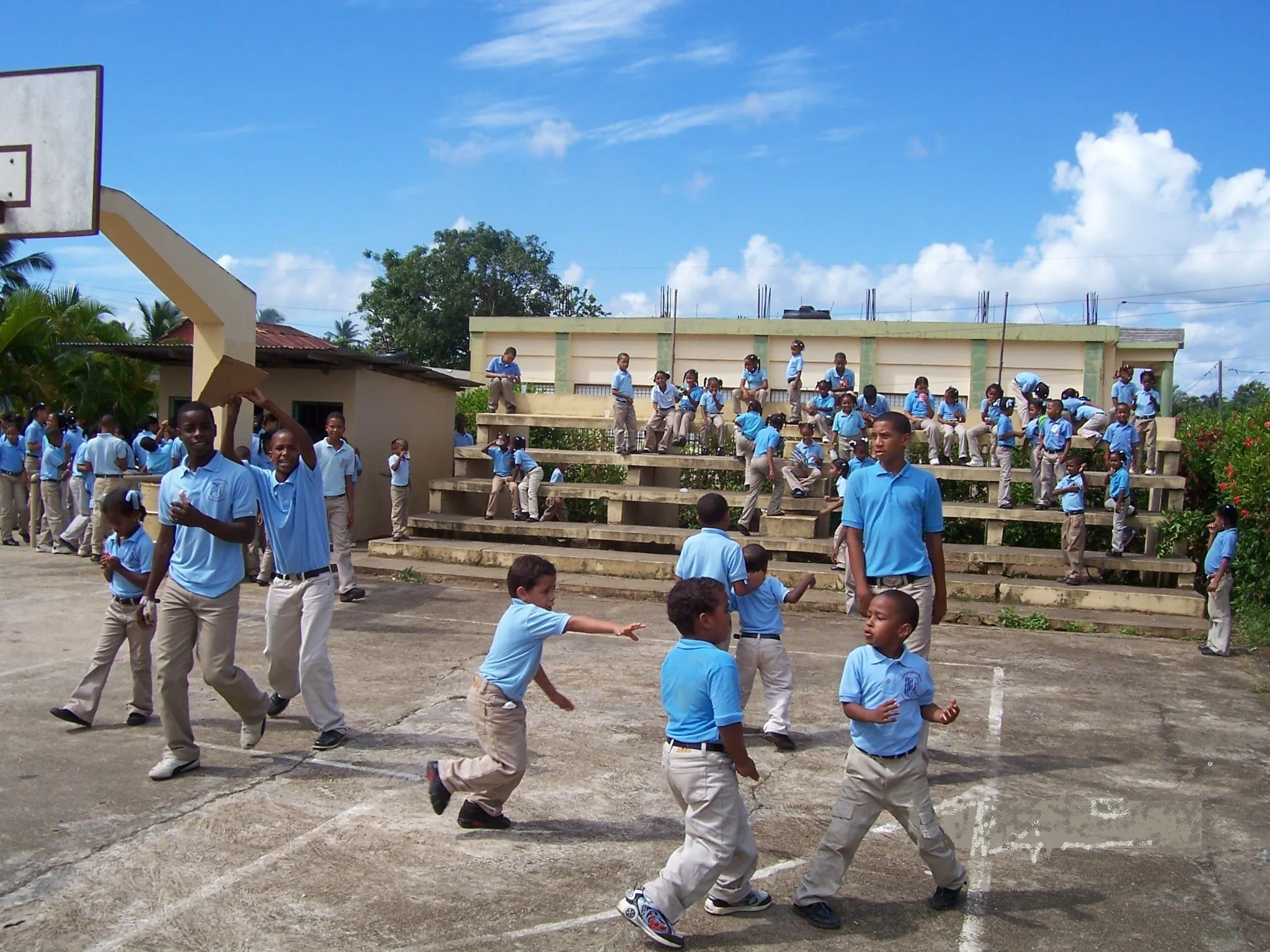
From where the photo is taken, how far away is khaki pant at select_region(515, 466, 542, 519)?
1633 centimetres

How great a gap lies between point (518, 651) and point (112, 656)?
318 cm

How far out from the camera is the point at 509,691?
498cm

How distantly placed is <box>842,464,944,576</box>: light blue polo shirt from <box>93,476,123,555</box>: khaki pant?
1154cm

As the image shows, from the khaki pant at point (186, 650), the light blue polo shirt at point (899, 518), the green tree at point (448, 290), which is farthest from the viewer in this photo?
the green tree at point (448, 290)

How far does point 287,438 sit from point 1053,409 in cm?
1153

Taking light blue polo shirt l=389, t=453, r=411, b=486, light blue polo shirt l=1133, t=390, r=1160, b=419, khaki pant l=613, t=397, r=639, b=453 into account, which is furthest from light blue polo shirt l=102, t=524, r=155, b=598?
light blue polo shirt l=1133, t=390, r=1160, b=419

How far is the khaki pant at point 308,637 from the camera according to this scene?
21.0ft

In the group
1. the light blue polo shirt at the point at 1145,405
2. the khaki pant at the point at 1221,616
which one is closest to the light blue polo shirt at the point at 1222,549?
the khaki pant at the point at 1221,616

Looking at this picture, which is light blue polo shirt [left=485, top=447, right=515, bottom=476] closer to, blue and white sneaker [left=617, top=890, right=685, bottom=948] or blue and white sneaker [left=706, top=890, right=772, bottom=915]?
blue and white sneaker [left=706, top=890, right=772, bottom=915]

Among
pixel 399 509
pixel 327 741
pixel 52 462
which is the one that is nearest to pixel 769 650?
pixel 327 741

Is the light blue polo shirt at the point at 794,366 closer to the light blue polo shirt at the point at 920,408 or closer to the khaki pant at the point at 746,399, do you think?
the khaki pant at the point at 746,399

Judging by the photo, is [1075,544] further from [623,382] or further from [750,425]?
[623,382]

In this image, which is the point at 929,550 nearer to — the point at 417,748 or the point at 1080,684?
the point at 417,748

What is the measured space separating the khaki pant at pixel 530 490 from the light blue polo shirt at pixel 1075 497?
759 centimetres
